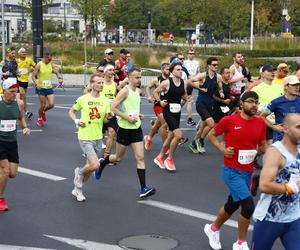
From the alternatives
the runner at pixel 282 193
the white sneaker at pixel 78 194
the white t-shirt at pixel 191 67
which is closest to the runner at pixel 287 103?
the white sneaker at pixel 78 194

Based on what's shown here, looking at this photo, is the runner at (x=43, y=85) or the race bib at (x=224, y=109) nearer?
the race bib at (x=224, y=109)

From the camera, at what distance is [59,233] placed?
711 cm

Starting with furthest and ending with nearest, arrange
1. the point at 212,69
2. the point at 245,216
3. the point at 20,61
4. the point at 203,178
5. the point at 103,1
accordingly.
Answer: the point at 103,1 → the point at 20,61 → the point at 212,69 → the point at 203,178 → the point at 245,216

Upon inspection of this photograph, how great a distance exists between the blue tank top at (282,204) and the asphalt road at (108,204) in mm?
1859

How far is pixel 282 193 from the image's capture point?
4.69m

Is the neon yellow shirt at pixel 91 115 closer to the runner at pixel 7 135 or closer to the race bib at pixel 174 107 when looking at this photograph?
the runner at pixel 7 135

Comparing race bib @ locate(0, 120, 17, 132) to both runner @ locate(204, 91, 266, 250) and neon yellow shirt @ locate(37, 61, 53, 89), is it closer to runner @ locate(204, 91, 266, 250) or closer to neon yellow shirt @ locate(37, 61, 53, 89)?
runner @ locate(204, 91, 266, 250)

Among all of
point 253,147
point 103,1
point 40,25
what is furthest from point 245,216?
point 103,1

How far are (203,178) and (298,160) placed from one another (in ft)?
17.0

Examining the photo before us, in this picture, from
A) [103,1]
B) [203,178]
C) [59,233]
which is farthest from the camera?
[103,1]

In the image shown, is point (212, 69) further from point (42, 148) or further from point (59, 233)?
point (59, 233)

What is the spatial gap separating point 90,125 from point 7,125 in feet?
3.78

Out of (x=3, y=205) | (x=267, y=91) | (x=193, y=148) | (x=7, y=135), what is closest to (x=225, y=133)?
(x=7, y=135)

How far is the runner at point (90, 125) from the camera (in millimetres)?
8547
